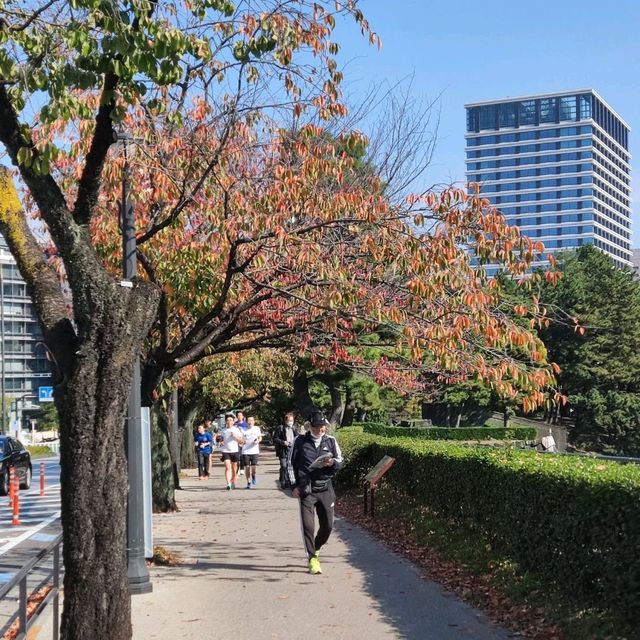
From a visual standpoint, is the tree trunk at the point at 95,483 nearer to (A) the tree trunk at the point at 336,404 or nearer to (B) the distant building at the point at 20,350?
(A) the tree trunk at the point at 336,404

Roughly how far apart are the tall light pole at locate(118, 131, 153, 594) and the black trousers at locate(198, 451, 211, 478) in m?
20.3

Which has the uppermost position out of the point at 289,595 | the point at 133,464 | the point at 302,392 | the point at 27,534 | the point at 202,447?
the point at 302,392

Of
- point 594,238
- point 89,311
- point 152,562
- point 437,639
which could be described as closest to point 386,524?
point 152,562

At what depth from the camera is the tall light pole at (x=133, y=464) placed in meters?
9.55

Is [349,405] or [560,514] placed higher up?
A: [560,514]

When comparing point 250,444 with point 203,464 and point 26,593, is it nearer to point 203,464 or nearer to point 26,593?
point 203,464

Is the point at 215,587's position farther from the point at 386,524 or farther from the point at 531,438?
the point at 531,438

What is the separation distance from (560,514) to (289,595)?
271cm

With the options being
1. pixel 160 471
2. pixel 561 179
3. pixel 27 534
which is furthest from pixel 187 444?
pixel 561 179

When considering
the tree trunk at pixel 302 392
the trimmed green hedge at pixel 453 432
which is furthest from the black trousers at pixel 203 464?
the trimmed green hedge at pixel 453 432

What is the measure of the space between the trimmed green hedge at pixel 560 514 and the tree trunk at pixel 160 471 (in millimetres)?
6510

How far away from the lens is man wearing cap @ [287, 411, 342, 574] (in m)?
10.3

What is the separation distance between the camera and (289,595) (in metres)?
9.08

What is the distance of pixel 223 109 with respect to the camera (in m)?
11.5
